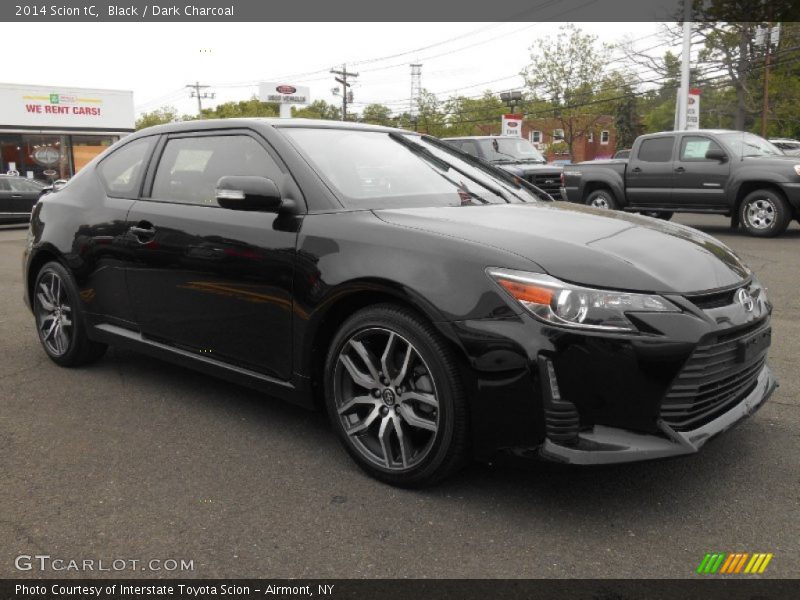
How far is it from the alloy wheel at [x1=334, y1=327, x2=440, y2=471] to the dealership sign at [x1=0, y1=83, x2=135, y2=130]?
102 ft

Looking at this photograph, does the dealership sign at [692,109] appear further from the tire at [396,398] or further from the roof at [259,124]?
the tire at [396,398]

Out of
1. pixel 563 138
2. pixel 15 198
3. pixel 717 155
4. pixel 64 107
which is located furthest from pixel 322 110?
pixel 717 155

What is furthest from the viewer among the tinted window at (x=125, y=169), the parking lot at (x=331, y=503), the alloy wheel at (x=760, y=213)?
the alloy wheel at (x=760, y=213)

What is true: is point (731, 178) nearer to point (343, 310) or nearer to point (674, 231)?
point (674, 231)

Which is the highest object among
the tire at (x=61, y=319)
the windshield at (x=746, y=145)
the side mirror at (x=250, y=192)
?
the windshield at (x=746, y=145)

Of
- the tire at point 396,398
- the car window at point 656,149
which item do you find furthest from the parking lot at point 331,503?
the car window at point 656,149

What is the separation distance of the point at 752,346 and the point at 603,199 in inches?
475

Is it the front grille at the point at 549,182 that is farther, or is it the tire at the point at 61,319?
the front grille at the point at 549,182

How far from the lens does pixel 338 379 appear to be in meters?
3.18

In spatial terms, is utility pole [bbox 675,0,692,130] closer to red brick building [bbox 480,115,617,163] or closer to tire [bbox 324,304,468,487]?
tire [bbox 324,304,468,487]

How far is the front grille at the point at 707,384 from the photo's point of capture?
103 inches

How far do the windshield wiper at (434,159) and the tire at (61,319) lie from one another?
2.25m

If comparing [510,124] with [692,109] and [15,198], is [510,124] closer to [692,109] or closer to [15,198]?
[692,109]

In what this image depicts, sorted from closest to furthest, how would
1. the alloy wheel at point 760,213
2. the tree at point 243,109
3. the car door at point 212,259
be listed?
the car door at point 212,259
the alloy wheel at point 760,213
the tree at point 243,109
